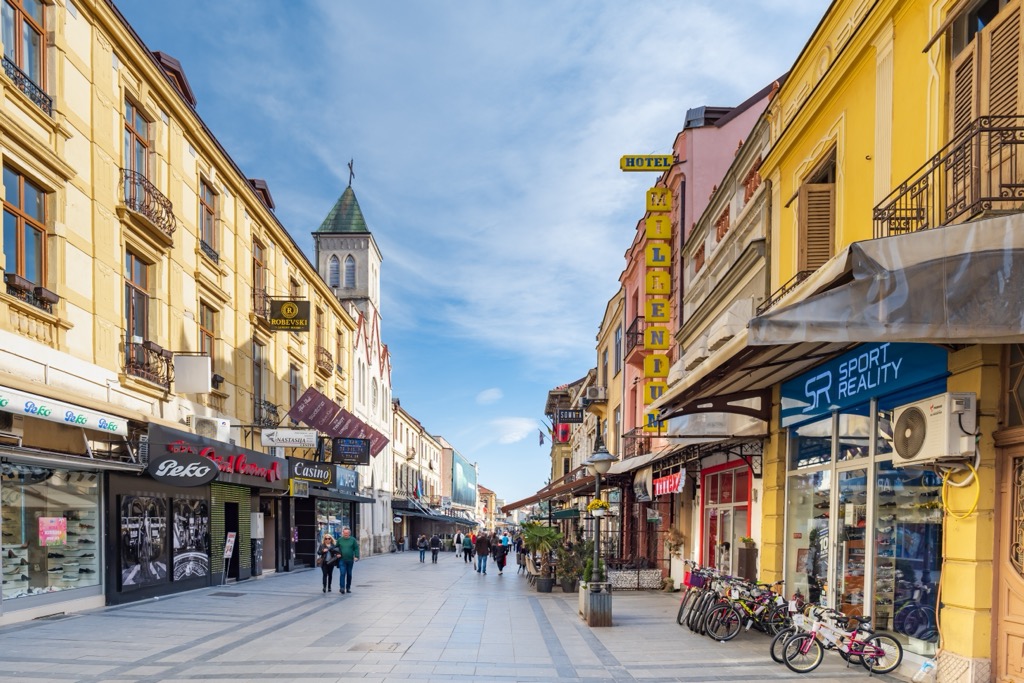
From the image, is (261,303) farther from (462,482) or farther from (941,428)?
(462,482)

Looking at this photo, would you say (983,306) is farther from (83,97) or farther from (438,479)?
(438,479)

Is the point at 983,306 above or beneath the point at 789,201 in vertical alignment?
beneath

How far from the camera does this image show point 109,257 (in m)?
14.3

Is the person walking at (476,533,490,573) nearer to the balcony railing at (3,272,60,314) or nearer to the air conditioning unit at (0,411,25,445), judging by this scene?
the air conditioning unit at (0,411,25,445)

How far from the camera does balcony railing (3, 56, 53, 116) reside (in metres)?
11.6

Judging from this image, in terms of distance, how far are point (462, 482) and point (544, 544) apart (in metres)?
79.3

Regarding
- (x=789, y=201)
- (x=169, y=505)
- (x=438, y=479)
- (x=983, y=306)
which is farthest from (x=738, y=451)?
(x=438, y=479)

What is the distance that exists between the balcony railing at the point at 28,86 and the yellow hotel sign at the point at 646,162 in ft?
46.2

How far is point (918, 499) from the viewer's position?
845 cm

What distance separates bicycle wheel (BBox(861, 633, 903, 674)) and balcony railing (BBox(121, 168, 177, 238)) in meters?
14.1

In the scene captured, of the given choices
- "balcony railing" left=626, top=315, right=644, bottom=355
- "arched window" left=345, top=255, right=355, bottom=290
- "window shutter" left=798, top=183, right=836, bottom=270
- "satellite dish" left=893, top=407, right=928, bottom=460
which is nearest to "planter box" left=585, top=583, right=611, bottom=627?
"window shutter" left=798, top=183, right=836, bottom=270

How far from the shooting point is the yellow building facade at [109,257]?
38.7ft

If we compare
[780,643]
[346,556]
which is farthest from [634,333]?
[780,643]

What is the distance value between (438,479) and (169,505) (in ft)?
213
